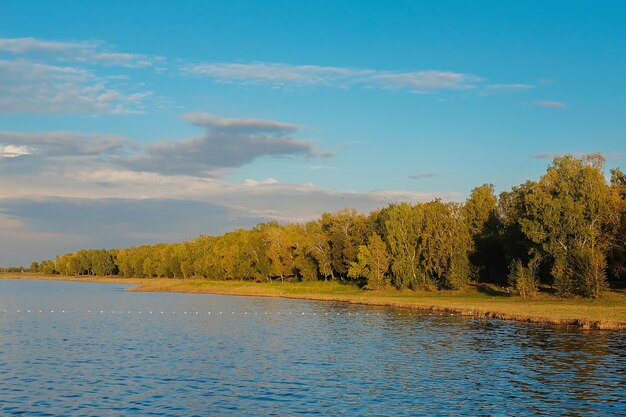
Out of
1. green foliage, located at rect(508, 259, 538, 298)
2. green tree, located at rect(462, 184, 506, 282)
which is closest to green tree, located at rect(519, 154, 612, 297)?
green foliage, located at rect(508, 259, 538, 298)

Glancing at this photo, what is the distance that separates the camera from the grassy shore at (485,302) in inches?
2557

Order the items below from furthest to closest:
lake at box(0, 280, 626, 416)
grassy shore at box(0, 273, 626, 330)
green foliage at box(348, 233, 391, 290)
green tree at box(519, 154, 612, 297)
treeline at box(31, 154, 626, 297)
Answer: green foliage at box(348, 233, 391, 290) < treeline at box(31, 154, 626, 297) < green tree at box(519, 154, 612, 297) < grassy shore at box(0, 273, 626, 330) < lake at box(0, 280, 626, 416)

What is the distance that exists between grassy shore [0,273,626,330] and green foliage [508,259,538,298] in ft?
4.52

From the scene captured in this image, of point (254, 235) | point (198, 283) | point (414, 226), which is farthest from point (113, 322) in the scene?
point (254, 235)

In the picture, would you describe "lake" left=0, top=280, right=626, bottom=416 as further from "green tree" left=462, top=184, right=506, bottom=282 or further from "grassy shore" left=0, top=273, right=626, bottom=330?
"green tree" left=462, top=184, right=506, bottom=282

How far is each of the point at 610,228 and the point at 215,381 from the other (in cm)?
7626

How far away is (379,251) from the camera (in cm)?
11500

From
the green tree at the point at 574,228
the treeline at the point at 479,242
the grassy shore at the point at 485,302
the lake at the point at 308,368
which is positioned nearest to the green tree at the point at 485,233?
the treeline at the point at 479,242

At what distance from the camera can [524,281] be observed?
90.8 m

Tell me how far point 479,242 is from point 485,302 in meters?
31.2

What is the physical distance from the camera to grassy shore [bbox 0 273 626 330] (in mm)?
64938

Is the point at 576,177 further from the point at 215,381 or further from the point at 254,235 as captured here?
the point at 254,235

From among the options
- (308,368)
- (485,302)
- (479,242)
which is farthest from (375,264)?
(308,368)

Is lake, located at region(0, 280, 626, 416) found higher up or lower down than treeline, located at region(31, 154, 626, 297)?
lower down
